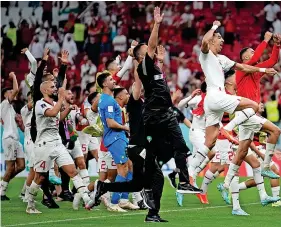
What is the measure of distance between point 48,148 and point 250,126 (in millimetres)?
3375

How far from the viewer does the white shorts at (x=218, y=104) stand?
14972 millimetres

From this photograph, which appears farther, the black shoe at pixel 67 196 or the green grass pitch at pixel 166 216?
the black shoe at pixel 67 196

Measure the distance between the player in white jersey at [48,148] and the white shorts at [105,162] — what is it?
1.00 m

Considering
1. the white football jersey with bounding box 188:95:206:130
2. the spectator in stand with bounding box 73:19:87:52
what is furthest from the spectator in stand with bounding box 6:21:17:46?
the white football jersey with bounding box 188:95:206:130

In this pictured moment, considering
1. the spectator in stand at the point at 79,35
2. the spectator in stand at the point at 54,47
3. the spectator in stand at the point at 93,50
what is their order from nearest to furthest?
the spectator in stand at the point at 93,50
the spectator in stand at the point at 54,47
the spectator in stand at the point at 79,35

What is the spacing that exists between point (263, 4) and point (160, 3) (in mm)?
4017

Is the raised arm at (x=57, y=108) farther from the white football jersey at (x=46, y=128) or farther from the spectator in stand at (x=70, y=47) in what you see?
the spectator in stand at (x=70, y=47)

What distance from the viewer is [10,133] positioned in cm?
2023

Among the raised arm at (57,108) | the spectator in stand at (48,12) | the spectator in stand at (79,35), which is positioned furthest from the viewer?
the spectator in stand at (48,12)

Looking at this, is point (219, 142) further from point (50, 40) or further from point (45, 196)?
point (50, 40)

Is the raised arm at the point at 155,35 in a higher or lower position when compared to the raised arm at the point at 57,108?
higher

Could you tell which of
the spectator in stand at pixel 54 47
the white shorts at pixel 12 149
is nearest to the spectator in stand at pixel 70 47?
→ the spectator in stand at pixel 54 47

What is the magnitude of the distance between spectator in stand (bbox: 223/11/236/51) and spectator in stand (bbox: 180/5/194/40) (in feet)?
4.41

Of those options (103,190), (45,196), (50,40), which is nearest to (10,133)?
(45,196)
